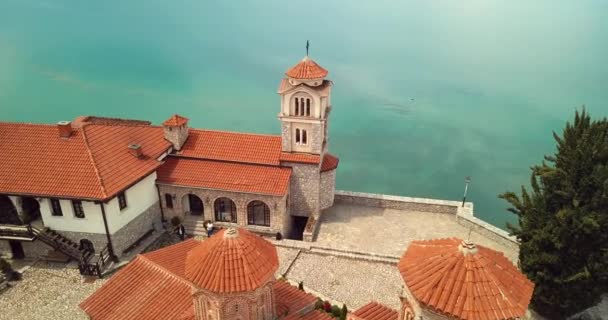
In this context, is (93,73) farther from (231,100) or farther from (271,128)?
(271,128)

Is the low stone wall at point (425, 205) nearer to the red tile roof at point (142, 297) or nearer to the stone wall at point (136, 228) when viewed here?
the stone wall at point (136, 228)

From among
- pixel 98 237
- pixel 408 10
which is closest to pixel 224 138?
pixel 98 237

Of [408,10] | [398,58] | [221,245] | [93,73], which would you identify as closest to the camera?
[221,245]

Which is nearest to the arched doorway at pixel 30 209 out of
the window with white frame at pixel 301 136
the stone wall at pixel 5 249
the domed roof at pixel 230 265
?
the stone wall at pixel 5 249

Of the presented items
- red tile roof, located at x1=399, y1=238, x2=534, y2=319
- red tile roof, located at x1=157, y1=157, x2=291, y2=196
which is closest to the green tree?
red tile roof, located at x1=399, y1=238, x2=534, y2=319

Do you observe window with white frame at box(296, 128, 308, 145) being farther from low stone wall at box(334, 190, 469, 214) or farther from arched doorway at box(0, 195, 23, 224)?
arched doorway at box(0, 195, 23, 224)
